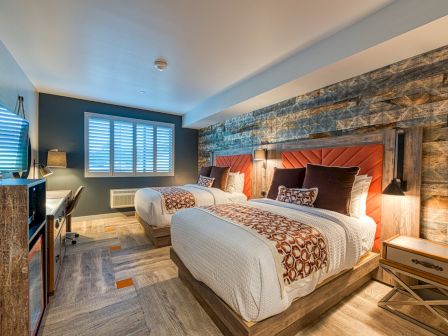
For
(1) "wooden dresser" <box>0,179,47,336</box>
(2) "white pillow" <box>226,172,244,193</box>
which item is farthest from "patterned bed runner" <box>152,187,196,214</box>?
(1) "wooden dresser" <box>0,179,47,336</box>

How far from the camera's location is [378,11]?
70.9 inches

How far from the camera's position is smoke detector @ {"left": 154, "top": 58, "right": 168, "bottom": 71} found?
2.71 m

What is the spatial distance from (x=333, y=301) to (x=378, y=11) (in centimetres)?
258

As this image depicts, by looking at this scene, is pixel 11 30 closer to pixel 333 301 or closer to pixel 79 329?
pixel 79 329

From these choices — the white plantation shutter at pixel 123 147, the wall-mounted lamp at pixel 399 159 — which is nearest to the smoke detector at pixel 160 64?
the white plantation shutter at pixel 123 147

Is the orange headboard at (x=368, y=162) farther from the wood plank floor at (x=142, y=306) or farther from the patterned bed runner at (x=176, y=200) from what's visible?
the patterned bed runner at (x=176, y=200)

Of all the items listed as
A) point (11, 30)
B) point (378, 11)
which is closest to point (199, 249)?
point (378, 11)

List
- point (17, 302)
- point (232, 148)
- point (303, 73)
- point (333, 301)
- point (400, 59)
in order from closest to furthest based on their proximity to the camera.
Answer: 1. point (17, 302)
2. point (333, 301)
3. point (400, 59)
4. point (303, 73)
5. point (232, 148)

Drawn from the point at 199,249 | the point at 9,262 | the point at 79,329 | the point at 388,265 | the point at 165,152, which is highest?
the point at 165,152

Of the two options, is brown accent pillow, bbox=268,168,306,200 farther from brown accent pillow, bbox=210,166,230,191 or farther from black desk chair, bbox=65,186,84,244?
black desk chair, bbox=65,186,84,244

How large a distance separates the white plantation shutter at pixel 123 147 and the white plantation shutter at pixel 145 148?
0.16 m

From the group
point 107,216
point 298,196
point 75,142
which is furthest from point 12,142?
point 298,196

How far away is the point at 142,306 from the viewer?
1831 millimetres

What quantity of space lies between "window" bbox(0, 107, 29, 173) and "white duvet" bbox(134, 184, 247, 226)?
64.2 inches
